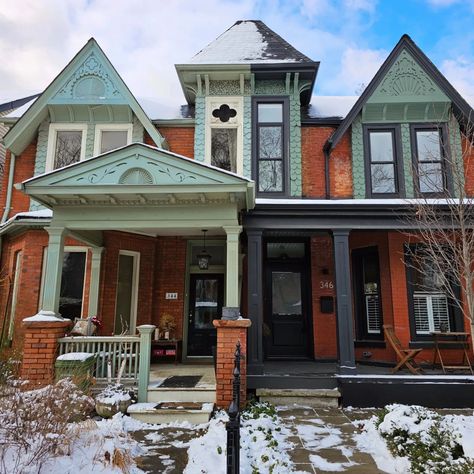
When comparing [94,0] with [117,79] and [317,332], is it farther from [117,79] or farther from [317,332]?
[317,332]

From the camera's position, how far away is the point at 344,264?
7.68 meters

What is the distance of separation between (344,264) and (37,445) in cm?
591

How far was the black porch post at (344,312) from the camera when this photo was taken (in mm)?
7309

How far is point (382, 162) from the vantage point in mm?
9391

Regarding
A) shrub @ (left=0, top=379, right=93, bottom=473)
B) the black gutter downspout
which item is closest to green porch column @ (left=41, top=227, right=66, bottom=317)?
shrub @ (left=0, top=379, right=93, bottom=473)

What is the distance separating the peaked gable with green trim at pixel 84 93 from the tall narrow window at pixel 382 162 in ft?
16.9

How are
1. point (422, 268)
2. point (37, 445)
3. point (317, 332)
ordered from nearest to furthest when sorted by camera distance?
1. point (37, 445)
2. point (422, 268)
3. point (317, 332)

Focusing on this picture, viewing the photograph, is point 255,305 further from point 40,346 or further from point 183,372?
point 40,346

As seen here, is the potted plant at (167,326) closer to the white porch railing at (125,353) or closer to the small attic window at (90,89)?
the white porch railing at (125,353)

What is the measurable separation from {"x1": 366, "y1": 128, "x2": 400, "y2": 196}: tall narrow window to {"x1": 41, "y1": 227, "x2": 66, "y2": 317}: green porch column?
6.94 meters

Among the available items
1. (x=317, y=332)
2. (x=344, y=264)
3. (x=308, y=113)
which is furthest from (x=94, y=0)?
(x=317, y=332)

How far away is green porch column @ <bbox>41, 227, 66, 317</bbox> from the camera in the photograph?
22.7 feet

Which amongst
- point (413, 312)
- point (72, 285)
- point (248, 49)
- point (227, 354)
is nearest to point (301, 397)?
point (227, 354)

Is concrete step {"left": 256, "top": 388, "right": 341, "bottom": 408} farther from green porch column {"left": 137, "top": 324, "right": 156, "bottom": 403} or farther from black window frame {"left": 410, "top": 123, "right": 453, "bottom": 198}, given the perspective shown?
black window frame {"left": 410, "top": 123, "right": 453, "bottom": 198}
